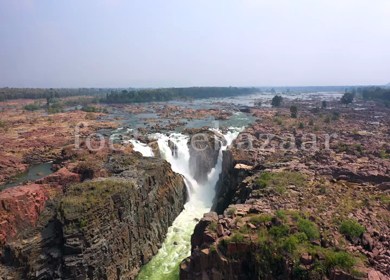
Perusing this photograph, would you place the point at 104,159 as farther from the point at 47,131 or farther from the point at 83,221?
the point at 47,131

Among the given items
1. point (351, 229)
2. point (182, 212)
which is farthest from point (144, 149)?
point (351, 229)

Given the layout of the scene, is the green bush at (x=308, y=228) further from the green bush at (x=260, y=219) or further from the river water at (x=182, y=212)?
the river water at (x=182, y=212)

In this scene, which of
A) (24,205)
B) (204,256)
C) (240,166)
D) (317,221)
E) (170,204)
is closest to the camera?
(204,256)

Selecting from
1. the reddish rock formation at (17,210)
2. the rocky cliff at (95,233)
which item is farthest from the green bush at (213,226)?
the reddish rock formation at (17,210)

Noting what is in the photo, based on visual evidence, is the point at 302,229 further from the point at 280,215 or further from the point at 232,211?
the point at 232,211

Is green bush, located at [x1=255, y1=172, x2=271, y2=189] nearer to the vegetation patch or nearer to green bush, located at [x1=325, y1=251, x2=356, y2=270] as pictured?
the vegetation patch

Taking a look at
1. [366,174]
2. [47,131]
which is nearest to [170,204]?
[366,174]
